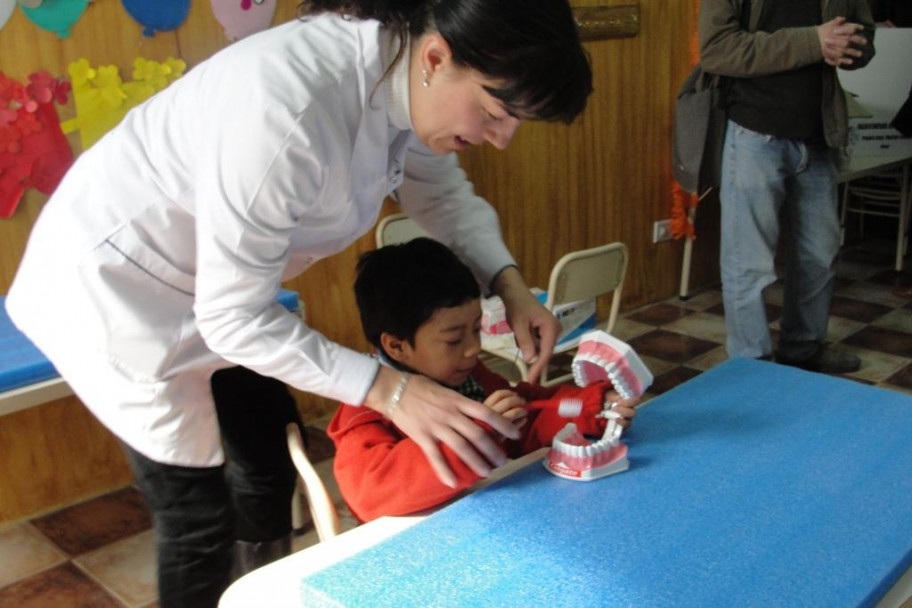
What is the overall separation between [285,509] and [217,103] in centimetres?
83

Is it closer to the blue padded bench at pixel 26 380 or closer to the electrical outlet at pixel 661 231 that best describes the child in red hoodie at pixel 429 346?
the blue padded bench at pixel 26 380

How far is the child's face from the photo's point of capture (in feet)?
4.50

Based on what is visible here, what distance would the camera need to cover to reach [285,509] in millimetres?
1579

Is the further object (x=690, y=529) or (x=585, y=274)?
(x=585, y=274)

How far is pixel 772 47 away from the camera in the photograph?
8.75ft

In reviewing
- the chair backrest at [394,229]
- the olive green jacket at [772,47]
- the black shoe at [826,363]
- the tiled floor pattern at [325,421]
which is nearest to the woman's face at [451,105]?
the tiled floor pattern at [325,421]

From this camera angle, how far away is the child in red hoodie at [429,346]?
1.21 m

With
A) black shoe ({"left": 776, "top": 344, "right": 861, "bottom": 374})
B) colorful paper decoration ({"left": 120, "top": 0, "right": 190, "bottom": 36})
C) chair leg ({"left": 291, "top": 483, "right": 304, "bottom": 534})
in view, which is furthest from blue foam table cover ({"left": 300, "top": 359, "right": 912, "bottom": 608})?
black shoe ({"left": 776, "top": 344, "right": 861, "bottom": 374})

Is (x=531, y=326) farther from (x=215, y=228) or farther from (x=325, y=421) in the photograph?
(x=325, y=421)

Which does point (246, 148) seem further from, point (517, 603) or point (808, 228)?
point (808, 228)

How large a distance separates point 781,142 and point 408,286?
1.87m

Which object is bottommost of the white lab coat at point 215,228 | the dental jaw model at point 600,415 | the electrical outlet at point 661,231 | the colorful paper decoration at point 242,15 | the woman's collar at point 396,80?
the electrical outlet at point 661,231

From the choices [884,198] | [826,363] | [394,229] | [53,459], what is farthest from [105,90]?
[884,198]

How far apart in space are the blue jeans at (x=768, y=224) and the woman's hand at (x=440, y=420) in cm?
212
